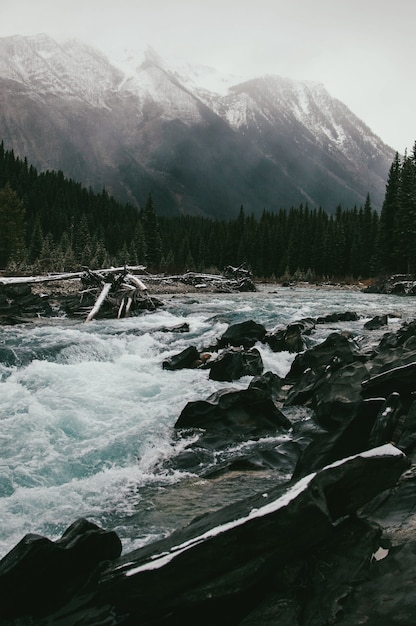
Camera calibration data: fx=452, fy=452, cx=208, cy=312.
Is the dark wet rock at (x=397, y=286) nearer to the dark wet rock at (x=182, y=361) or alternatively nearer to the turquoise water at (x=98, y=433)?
the turquoise water at (x=98, y=433)

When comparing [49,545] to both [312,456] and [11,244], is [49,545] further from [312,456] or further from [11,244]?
[11,244]

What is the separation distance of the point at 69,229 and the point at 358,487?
327ft

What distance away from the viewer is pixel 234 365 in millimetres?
12625

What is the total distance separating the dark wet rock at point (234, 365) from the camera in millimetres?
12367

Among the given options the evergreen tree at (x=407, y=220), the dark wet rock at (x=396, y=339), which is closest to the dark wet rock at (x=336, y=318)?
the dark wet rock at (x=396, y=339)

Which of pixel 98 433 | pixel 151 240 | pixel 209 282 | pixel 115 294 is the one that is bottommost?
pixel 98 433

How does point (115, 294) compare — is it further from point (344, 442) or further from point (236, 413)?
point (344, 442)

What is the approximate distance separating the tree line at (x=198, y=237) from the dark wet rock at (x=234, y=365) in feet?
133

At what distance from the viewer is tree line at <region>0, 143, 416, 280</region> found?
57.6m

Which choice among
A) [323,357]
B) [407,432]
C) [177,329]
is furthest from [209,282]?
[407,432]

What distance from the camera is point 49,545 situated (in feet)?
12.9

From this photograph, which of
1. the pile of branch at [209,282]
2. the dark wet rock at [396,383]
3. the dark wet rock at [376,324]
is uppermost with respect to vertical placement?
the pile of branch at [209,282]

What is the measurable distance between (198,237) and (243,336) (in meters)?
92.7

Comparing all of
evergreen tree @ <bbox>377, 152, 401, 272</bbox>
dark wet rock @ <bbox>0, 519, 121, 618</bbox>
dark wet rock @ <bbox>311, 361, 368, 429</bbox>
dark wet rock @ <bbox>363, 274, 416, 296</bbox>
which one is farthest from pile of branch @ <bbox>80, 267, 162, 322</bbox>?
evergreen tree @ <bbox>377, 152, 401, 272</bbox>
